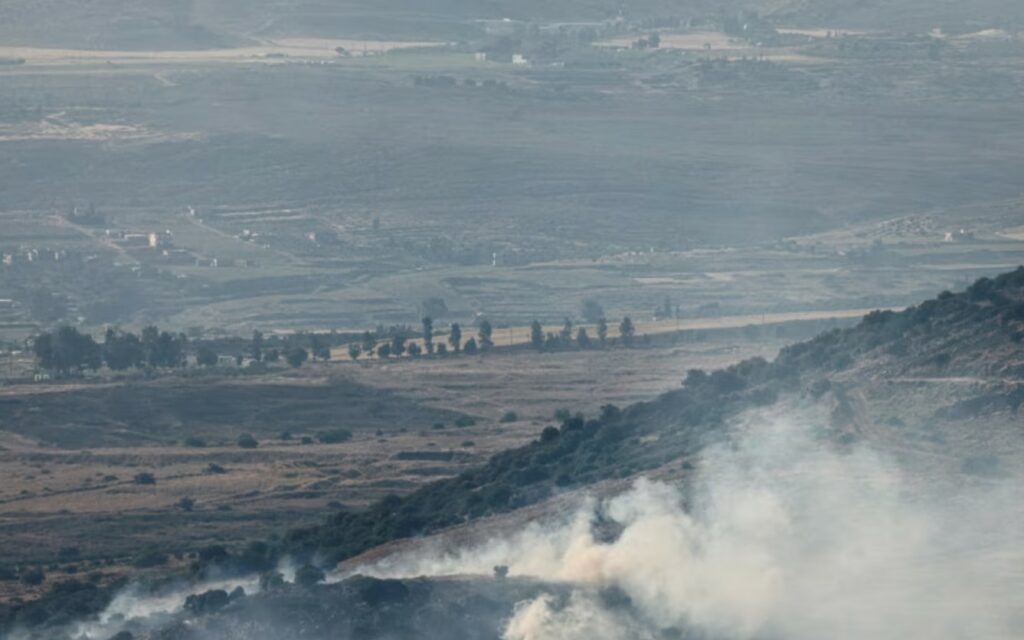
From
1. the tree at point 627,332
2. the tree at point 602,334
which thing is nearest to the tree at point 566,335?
the tree at point 602,334

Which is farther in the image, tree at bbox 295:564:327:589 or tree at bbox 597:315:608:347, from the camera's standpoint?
tree at bbox 597:315:608:347

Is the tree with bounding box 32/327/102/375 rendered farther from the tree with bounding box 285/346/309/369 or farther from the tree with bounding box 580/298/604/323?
the tree with bounding box 580/298/604/323

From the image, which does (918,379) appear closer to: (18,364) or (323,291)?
(18,364)

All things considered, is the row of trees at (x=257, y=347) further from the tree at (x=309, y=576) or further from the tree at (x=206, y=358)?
the tree at (x=309, y=576)

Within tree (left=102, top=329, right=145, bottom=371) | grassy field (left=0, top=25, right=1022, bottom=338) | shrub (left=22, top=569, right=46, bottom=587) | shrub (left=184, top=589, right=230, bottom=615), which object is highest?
grassy field (left=0, top=25, right=1022, bottom=338)

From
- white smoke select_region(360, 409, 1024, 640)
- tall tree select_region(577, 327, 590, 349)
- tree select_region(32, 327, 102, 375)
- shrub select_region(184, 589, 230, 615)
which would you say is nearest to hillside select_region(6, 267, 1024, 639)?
shrub select_region(184, 589, 230, 615)

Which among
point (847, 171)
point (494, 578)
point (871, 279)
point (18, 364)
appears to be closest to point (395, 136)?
point (847, 171)
